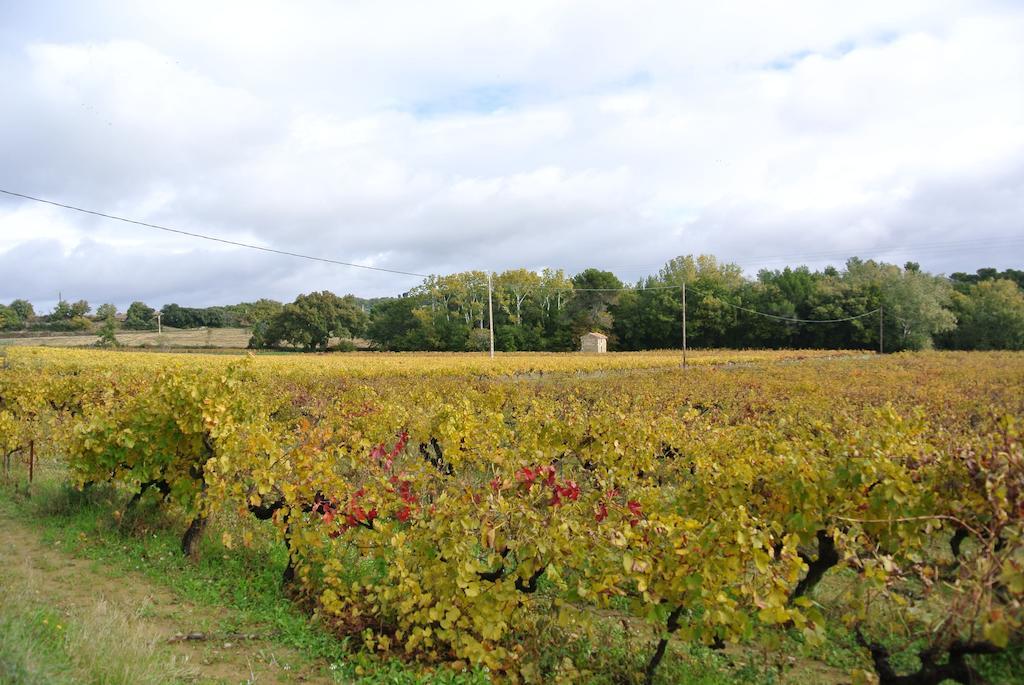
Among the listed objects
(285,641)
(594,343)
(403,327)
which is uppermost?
(403,327)

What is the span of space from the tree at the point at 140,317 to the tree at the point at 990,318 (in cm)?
8226

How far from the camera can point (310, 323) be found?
56.1 meters

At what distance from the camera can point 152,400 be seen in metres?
6.64

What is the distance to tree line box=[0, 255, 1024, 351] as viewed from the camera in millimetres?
55969

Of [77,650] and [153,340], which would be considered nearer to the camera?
[77,650]

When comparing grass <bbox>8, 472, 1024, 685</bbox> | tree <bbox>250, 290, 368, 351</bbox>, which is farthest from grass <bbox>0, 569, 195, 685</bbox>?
tree <bbox>250, 290, 368, 351</bbox>

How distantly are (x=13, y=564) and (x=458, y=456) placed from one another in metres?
4.33

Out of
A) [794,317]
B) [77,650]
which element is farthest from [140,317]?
[77,650]

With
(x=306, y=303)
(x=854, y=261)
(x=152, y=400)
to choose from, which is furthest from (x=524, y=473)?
Answer: (x=854, y=261)

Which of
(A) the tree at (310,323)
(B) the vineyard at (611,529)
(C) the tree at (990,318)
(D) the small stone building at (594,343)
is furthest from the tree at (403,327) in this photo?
(B) the vineyard at (611,529)

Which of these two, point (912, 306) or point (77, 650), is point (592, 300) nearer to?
point (912, 306)

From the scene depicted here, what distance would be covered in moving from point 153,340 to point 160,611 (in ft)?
203

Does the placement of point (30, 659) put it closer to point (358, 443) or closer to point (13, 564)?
point (358, 443)

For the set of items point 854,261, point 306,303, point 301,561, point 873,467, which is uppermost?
point 854,261
